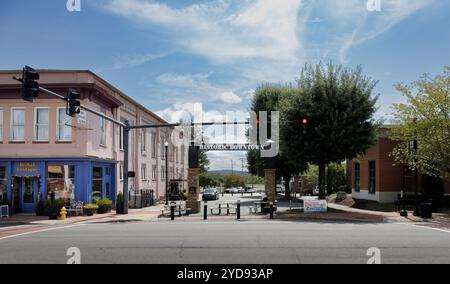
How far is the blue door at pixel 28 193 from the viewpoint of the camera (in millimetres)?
26409

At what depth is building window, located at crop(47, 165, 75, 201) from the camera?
1031 inches

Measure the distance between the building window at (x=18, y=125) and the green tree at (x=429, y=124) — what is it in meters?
23.2

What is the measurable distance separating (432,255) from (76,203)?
20507mm

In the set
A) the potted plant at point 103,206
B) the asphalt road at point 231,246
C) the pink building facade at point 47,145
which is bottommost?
the potted plant at point 103,206

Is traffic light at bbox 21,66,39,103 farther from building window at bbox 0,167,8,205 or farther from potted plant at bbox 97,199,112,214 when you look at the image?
building window at bbox 0,167,8,205

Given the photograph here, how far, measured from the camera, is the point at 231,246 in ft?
40.2

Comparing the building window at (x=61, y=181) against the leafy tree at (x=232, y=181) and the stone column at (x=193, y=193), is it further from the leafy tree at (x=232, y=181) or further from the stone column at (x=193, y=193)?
the leafy tree at (x=232, y=181)

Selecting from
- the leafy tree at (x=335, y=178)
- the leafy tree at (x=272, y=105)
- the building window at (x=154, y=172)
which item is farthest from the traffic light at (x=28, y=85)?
the leafy tree at (x=335, y=178)

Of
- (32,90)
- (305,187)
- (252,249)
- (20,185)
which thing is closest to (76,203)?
(20,185)

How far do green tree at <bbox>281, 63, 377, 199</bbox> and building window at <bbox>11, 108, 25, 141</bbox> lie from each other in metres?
16.6

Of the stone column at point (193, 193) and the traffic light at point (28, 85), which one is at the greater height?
the traffic light at point (28, 85)

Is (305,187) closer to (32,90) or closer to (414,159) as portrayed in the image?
(414,159)

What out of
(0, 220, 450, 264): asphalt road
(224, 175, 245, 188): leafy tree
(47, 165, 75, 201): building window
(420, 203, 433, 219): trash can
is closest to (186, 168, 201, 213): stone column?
(47, 165, 75, 201): building window

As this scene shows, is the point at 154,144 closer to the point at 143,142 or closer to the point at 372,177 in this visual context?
the point at 143,142
